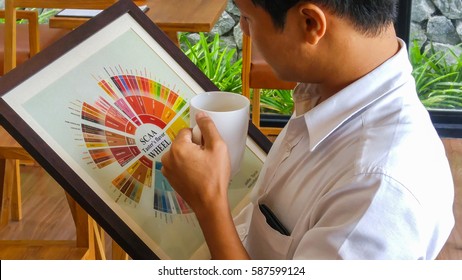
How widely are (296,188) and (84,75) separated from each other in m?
0.40

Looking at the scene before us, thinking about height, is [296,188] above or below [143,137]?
below

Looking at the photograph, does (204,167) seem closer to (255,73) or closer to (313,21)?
(313,21)

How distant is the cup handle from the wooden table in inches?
61.6

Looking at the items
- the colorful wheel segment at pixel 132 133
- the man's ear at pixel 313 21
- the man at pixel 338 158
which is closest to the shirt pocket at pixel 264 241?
the man at pixel 338 158

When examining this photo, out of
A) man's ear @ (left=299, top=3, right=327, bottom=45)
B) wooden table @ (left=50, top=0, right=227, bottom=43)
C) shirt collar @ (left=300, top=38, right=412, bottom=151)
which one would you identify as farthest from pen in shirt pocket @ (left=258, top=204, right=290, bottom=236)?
wooden table @ (left=50, top=0, right=227, bottom=43)

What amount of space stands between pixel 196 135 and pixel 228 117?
0.06m

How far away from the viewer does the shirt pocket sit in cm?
101

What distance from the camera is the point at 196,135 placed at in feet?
3.43

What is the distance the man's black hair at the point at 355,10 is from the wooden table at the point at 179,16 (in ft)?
5.51

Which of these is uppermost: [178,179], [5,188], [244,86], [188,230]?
[178,179]

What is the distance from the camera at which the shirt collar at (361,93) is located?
36.4 inches

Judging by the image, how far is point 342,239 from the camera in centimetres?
83
